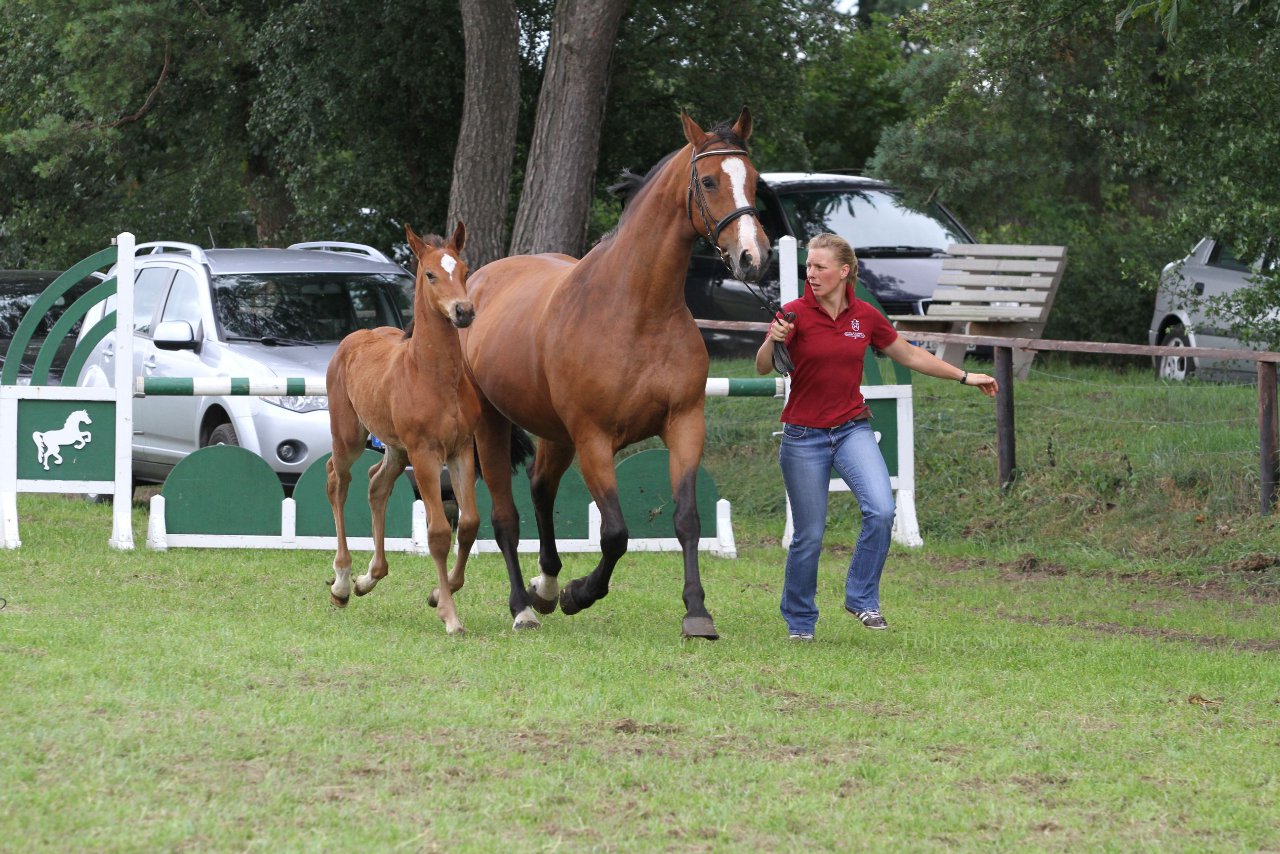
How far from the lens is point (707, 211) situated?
7.31 m

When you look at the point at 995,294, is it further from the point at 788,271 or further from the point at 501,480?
the point at 501,480

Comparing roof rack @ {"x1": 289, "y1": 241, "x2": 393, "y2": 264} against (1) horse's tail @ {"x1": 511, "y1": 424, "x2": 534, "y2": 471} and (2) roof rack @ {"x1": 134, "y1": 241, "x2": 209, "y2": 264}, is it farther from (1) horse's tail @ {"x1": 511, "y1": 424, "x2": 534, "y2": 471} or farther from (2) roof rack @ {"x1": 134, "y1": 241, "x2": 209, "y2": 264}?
(1) horse's tail @ {"x1": 511, "y1": 424, "x2": 534, "y2": 471}

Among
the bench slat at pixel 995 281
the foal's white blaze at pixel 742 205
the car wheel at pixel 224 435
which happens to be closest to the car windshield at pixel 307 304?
the car wheel at pixel 224 435

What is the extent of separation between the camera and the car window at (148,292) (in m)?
13.0

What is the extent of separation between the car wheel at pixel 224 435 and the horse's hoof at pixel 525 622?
4.35 m

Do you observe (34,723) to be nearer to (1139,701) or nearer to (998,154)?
(1139,701)

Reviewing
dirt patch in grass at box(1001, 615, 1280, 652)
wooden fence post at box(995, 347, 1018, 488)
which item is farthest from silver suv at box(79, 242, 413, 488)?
dirt patch in grass at box(1001, 615, 1280, 652)

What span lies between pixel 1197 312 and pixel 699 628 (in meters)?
9.90

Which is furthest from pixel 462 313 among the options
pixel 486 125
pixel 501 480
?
pixel 486 125

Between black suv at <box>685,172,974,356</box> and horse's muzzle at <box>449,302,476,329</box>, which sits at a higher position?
black suv at <box>685,172,974,356</box>

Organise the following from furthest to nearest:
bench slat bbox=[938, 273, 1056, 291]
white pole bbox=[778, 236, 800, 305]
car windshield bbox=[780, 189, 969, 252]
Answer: car windshield bbox=[780, 189, 969, 252] < bench slat bbox=[938, 273, 1056, 291] < white pole bbox=[778, 236, 800, 305]

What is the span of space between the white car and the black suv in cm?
233

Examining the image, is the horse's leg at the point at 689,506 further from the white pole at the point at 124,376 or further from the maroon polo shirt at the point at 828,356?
the white pole at the point at 124,376

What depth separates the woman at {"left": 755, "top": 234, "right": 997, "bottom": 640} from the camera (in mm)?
7617
